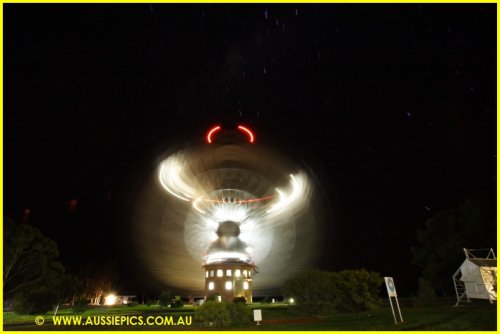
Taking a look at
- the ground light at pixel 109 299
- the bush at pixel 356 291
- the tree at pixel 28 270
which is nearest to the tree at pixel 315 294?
the bush at pixel 356 291

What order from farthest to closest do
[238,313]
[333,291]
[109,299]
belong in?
[109,299] < [333,291] < [238,313]

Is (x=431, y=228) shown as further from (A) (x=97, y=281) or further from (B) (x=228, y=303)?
(A) (x=97, y=281)

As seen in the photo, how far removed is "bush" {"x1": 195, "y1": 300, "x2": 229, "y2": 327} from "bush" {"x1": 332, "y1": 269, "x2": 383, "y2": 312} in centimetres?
1021

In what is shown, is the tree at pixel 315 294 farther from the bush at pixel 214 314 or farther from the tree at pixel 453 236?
the tree at pixel 453 236

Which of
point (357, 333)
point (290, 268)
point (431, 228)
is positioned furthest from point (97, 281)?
point (357, 333)

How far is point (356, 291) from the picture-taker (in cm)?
3105

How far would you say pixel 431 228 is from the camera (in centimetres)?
5425

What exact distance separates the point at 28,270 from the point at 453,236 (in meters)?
50.0

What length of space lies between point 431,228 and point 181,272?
60954mm

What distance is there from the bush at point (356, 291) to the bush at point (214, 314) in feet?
33.5

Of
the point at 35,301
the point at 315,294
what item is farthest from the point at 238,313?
the point at 35,301

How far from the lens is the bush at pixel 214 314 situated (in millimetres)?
23375

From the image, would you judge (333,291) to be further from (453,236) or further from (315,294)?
(453,236)

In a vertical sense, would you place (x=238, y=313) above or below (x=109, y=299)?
below
